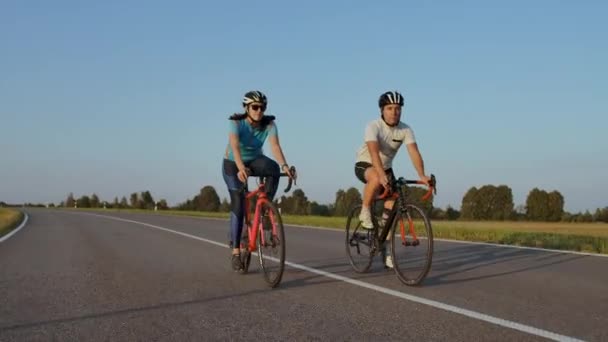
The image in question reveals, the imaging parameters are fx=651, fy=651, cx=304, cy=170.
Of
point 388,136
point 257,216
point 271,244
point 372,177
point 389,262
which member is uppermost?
point 388,136

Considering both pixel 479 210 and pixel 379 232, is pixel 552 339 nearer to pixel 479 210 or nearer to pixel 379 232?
pixel 379 232

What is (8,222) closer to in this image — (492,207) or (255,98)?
(255,98)

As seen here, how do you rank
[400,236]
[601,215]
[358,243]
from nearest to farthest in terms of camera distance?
[400,236] → [358,243] → [601,215]

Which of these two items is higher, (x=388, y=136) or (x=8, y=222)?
(x=388, y=136)

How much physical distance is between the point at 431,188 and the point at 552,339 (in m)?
2.82

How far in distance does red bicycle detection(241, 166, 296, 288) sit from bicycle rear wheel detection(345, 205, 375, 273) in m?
1.15

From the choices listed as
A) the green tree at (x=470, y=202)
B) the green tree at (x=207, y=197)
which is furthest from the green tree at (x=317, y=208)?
the green tree at (x=207, y=197)

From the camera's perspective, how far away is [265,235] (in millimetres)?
6992

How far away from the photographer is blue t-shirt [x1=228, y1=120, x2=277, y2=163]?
7301 mm

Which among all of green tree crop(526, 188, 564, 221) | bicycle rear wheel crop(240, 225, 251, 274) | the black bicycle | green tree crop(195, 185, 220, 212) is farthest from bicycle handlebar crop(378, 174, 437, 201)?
green tree crop(195, 185, 220, 212)

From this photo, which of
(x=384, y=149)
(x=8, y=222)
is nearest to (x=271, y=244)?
(x=384, y=149)

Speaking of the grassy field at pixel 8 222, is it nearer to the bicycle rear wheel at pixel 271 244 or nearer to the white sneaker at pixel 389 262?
the bicycle rear wheel at pixel 271 244

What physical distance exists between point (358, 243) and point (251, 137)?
1.81m

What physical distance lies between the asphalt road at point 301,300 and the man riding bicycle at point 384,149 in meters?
0.83
